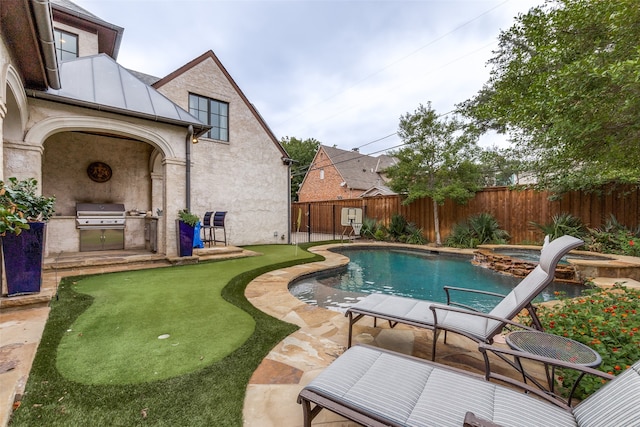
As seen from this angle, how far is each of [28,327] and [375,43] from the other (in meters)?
11.9

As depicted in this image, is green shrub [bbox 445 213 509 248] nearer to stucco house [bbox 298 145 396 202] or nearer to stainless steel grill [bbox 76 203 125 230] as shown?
stucco house [bbox 298 145 396 202]

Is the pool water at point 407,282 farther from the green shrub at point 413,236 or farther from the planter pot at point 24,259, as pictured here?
the planter pot at point 24,259

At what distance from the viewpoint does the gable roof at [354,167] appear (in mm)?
22078

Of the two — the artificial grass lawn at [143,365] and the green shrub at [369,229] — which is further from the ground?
the green shrub at [369,229]

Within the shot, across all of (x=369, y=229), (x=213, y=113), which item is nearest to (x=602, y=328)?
(x=213, y=113)

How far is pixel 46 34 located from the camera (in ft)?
10.6

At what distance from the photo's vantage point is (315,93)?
20.0 metres

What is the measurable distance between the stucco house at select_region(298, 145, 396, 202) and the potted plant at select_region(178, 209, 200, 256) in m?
16.0

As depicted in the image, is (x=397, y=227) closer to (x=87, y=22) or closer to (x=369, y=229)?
(x=369, y=229)

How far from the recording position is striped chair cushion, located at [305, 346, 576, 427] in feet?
4.02

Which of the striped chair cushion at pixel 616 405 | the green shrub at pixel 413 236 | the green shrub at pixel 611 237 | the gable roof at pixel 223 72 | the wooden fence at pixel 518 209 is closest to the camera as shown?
the striped chair cushion at pixel 616 405

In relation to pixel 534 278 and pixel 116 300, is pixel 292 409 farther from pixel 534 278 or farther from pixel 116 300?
pixel 116 300

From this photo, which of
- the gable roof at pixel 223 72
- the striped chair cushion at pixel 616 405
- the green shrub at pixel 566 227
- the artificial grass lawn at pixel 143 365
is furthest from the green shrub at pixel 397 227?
the striped chair cushion at pixel 616 405

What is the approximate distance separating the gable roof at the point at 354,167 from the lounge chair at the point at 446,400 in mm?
20000
